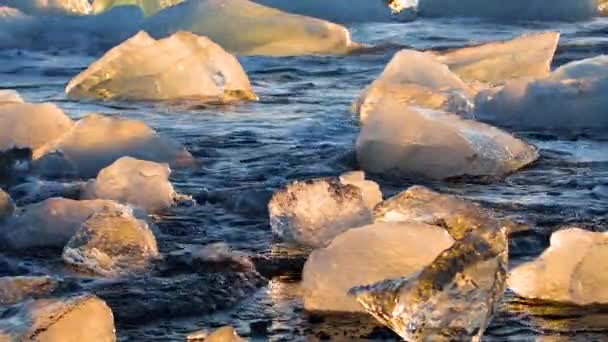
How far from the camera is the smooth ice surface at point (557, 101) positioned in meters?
4.39

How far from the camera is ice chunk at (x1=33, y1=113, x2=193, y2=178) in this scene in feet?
11.9

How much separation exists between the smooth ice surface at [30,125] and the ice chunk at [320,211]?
51.8 inches

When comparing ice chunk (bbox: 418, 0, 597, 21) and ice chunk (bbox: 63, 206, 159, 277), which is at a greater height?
ice chunk (bbox: 63, 206, 159, 277)

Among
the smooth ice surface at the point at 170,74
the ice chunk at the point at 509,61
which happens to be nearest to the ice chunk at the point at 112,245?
the smooth ice surface at the point at 170,74

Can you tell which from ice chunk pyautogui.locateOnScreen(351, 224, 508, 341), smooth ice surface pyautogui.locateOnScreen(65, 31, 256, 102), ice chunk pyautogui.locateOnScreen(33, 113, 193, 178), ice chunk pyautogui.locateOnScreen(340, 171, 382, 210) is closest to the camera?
ice chunk pyautogui.locateOnScreen(351, 224, 508, 341)

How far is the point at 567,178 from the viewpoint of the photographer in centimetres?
343

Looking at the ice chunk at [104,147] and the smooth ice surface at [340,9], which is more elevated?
the ice chunk at [104,147]

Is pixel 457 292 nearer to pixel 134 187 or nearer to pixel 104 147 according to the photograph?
pixel 134 187

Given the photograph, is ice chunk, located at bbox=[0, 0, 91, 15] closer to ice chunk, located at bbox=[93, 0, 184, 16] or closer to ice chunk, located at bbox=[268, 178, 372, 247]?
ice chunk, located at bbox=[93, 0, 184, 16]

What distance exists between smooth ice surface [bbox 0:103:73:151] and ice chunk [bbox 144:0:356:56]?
10.5 ft

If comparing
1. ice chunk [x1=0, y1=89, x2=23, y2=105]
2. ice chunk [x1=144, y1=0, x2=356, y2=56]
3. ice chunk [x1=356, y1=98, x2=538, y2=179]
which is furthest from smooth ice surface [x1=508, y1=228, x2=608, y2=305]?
ice chunk [x1=144, y1=0, x2=356, y2=56]

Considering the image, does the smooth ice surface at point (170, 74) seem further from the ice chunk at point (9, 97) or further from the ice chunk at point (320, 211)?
the ice chunk at point (320, 211)

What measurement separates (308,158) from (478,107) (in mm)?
1076

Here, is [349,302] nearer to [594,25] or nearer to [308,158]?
[308,158]
